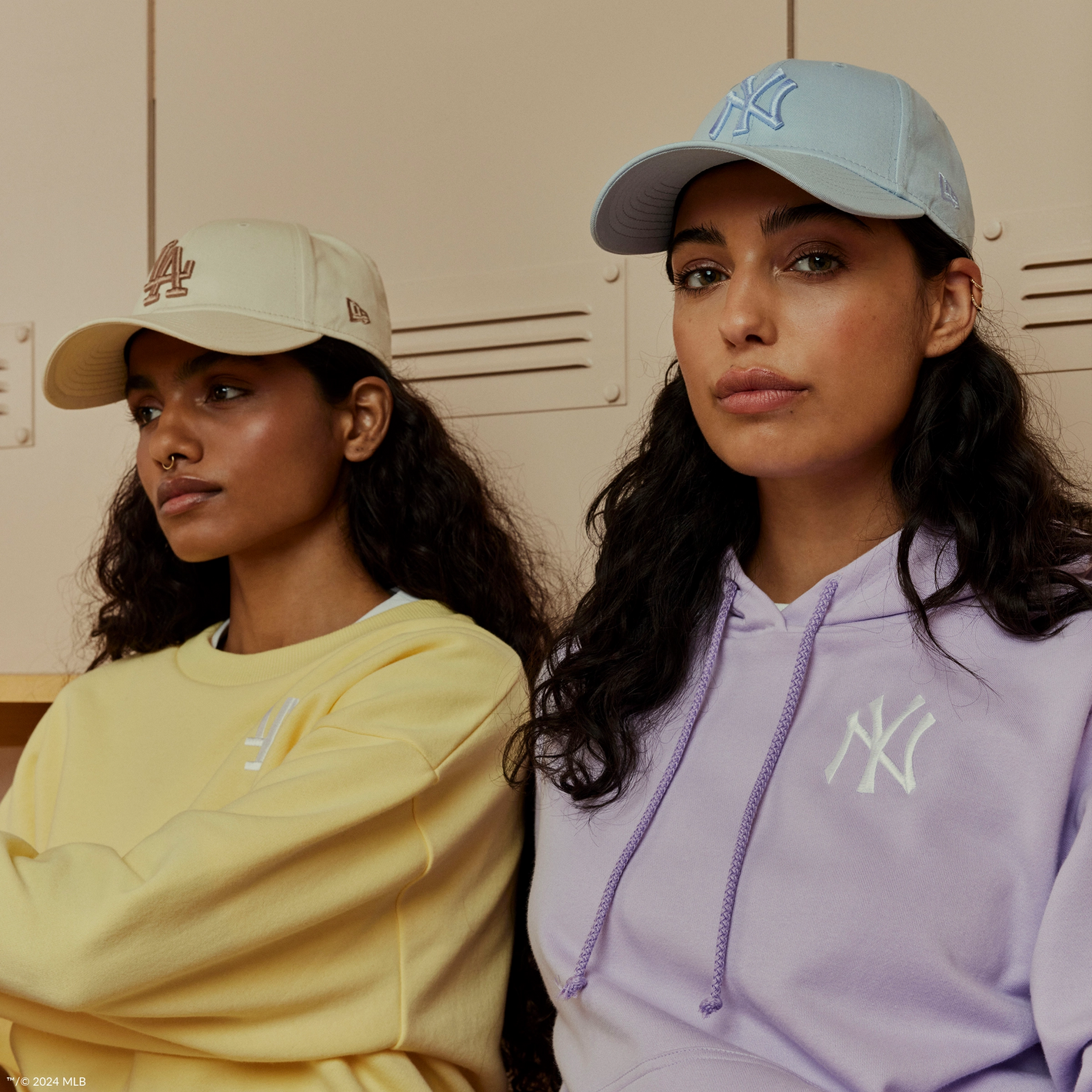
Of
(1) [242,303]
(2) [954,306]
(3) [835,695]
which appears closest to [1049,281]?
(2) [954,306]

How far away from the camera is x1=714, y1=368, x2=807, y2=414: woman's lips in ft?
3.24

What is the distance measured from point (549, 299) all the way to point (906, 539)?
30.7 inches

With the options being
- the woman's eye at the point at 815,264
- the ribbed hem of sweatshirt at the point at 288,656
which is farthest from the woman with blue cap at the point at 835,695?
the ribbed hem of sweatshirt at the point at 288,656

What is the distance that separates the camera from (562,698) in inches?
46.3

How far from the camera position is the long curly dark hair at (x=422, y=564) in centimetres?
141

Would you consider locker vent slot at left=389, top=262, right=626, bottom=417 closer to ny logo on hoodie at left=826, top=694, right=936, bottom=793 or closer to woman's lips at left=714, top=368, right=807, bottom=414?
woman's lips at left=714, top=368, right=807, bottom=414

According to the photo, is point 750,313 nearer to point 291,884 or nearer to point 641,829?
point 641,829

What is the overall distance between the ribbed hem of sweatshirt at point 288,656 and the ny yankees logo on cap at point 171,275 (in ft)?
1.36

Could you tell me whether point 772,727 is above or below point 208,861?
above

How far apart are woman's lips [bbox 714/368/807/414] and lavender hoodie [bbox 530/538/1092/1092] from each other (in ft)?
0.51

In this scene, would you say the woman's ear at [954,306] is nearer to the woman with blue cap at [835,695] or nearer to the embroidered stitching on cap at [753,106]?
the woman with blue cap at [835,695]

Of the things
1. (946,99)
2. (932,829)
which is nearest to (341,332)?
(946,99)

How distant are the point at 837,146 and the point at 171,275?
2.58 feet

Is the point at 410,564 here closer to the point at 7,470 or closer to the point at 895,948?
the point at 895,948
